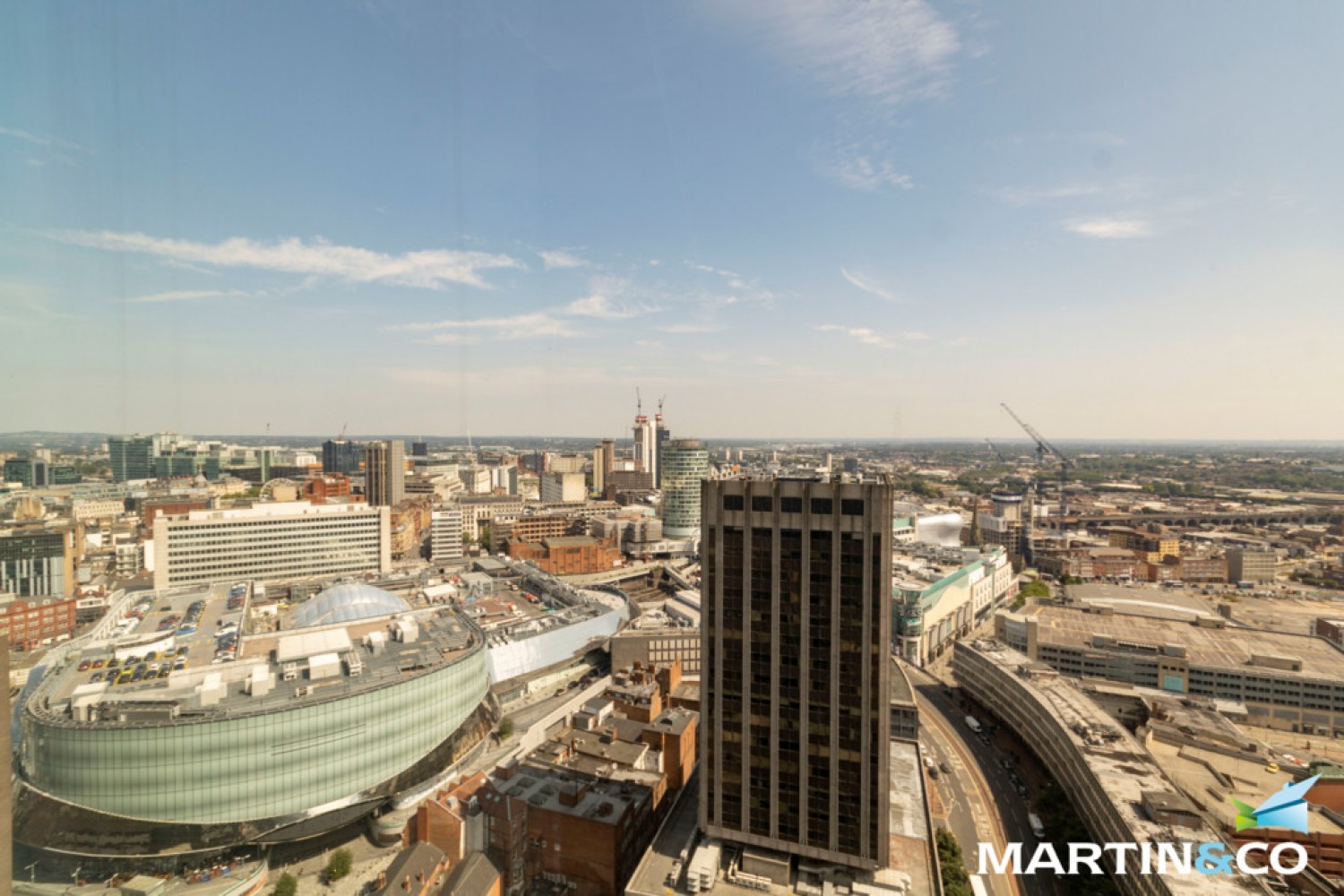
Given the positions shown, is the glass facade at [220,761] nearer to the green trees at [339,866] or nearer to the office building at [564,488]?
the green trees at [339,866]

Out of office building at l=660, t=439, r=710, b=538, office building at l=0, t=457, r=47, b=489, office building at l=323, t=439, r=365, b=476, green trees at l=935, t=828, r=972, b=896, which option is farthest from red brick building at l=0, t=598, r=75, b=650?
office building at l=323, t=439, r=365, b=476

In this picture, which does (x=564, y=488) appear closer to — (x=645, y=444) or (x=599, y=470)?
(x=599, y=470)

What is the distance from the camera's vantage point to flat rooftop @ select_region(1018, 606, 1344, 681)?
95.3 ft

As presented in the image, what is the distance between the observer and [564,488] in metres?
78.4

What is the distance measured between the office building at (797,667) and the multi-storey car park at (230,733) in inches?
476

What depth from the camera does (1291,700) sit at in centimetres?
2733

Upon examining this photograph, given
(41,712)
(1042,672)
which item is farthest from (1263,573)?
(41,712)

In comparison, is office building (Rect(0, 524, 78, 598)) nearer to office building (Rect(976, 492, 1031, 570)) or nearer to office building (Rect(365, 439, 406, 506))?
office building (Rect(365, 439, 406, 506))

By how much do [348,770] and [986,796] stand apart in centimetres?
2171

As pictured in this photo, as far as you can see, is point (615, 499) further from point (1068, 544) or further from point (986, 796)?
point (986, 796)

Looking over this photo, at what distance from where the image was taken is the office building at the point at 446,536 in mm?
A: 54719

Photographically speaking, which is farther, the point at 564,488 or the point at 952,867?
the point at 564,488

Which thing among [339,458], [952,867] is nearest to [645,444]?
[339,458]

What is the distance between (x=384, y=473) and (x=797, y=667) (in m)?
68.4
